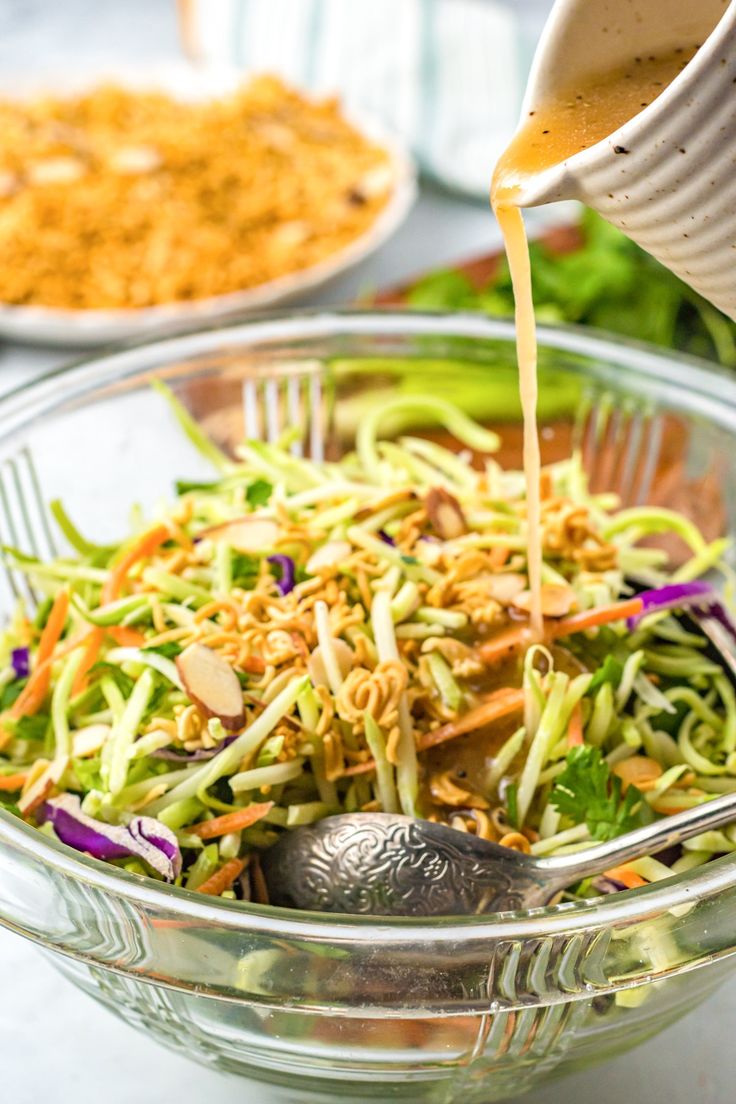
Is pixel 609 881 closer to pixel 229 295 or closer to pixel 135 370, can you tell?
pixel 135 370

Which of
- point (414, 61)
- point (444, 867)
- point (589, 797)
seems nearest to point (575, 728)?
point (589, 797)

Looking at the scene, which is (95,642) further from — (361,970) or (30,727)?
(361,970)

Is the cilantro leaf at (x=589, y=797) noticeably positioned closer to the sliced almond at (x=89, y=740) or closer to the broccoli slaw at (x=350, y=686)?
the broccoli slaw at (x=350, y=686)

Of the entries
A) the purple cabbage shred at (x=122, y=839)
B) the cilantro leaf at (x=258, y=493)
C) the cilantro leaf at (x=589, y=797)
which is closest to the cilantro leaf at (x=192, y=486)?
the cilantro leaf at (x=258, y=493)

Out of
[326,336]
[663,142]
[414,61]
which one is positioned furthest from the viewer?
[414,61]

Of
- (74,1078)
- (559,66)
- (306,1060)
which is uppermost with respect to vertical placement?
(559,66)

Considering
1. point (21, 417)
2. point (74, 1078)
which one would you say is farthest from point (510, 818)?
point (21, 417)
